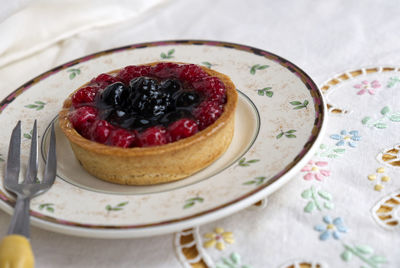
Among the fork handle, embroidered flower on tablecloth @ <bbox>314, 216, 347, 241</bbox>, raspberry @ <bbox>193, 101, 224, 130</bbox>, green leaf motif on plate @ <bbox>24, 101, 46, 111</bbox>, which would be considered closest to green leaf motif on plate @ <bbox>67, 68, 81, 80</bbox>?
green leaf motif on plate @ <bbox>24, 101, 46, 111</bbox>

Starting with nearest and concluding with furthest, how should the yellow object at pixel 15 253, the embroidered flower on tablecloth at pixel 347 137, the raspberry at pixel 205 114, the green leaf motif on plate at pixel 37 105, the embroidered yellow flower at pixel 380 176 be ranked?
the yellow object at pixel 15 253, the embroidered yellow flower at pixel 380 176, the raspberry at pixel 205 114, the embroidered flower on tablecloth at pixel 347 137, the green leaf motif on plate at pixel 37 105

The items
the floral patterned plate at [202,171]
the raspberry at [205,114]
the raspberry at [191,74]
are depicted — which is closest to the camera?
the floral patterned plate at [202,171]

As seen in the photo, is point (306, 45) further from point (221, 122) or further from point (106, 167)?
point (106, 167)

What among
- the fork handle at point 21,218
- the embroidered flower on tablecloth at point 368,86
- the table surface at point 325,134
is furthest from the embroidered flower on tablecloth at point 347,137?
the fork handle at point 21,218

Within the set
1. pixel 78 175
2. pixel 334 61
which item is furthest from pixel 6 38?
pixel 334 61

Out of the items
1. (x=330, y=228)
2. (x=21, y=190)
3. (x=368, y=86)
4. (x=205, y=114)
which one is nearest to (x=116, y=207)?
(x=21, y=190)

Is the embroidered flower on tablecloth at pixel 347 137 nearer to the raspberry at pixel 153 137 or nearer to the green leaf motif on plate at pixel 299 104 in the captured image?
the green leaf motif on plate at pixel 299 104

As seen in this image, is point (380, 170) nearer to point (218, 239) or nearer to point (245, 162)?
point (245, 162)

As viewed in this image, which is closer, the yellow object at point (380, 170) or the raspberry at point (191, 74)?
the yellow object at point (380, 170)
